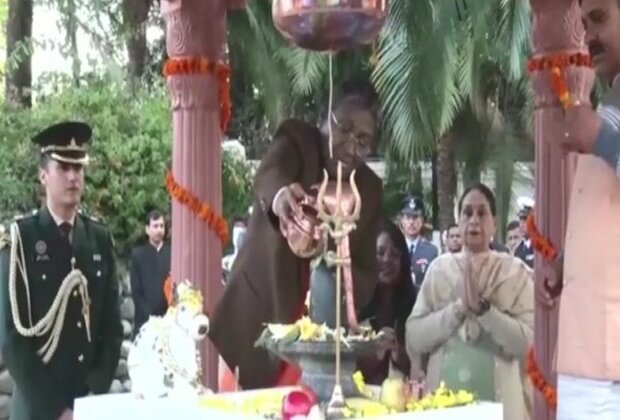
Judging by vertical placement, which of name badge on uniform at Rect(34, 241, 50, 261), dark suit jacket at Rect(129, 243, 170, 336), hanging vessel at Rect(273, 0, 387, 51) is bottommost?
dark suit jacket at Rect(129, 243, 170, 336)

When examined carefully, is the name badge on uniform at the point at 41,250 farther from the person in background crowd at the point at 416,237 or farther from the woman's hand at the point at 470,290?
the person in background crowd at the point at 416,237

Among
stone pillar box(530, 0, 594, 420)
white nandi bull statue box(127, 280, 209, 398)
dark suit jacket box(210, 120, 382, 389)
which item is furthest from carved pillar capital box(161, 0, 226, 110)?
white nandi bull statue box(127, 280, 209, 398)

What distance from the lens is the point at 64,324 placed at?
4.23 metres

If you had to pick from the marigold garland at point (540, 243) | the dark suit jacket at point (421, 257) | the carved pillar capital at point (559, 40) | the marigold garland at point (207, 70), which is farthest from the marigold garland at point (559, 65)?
the dark suit jacket at point (421, 257)

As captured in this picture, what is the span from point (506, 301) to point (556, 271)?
101cm

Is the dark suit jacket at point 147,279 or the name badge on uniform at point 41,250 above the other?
the name badge on uniform at point 41,250

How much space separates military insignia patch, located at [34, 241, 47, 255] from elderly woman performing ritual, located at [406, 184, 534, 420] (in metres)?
1.41

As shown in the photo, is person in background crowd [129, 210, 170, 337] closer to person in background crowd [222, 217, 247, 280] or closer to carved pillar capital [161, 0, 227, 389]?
person in background crowd [222, 217, 247, 280]

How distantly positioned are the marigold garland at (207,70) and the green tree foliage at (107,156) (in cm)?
432

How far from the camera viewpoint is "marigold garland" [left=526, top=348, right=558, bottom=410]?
4.16m

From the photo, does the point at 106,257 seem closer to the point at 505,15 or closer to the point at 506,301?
the point at 506,301

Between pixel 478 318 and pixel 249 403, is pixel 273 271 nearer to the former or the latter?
pixel 478 318

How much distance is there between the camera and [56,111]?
30.9 feet

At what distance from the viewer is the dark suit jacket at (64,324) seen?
4172mm
